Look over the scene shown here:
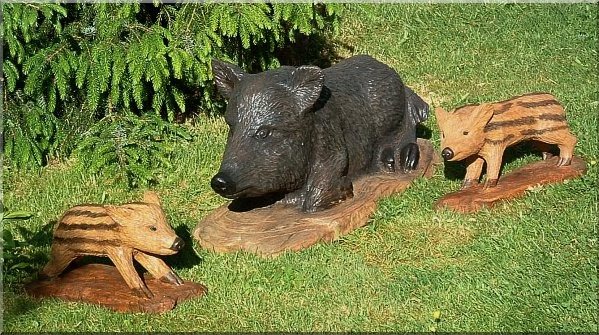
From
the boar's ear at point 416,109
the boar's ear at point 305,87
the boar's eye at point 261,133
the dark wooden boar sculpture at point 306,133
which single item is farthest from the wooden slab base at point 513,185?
the boar's eye at point 261,133

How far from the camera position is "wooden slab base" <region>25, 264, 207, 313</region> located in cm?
600

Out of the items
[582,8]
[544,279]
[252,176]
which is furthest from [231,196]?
[582,8]

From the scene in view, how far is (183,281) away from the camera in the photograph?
6.27 m

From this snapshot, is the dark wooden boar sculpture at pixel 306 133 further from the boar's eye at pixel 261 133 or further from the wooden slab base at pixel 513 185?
the wooden slab base at pixel 513 185

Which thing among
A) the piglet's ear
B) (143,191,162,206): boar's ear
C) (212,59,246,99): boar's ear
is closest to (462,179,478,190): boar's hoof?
the piglet's ear

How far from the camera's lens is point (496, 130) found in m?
7.14

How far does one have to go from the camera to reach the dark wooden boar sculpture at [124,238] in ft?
19.3

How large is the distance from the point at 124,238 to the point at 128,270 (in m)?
0.23

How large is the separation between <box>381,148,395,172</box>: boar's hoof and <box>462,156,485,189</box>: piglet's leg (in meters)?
0.61

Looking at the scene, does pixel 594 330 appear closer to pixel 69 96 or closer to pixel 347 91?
pixel 347 91

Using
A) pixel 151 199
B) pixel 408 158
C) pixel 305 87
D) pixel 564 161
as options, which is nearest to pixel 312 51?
pixel 408 158

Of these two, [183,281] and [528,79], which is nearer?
[183,281]

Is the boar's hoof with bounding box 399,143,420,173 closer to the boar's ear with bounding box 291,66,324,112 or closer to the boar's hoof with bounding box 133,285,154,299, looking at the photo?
the boar's ear with bounding box 291,66,324,112

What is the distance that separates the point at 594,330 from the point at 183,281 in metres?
2.68
